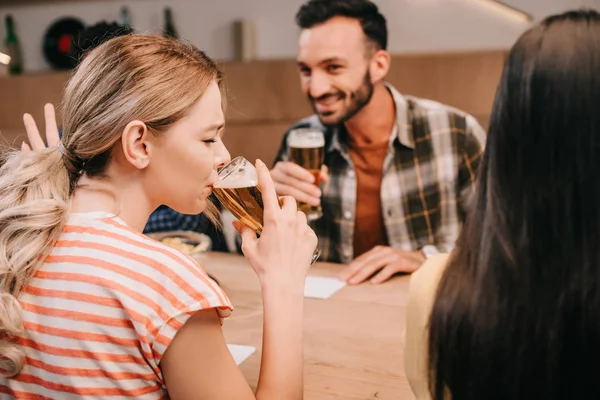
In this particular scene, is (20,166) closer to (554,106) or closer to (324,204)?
(554,106)

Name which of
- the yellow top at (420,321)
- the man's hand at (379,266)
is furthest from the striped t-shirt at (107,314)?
the man's hand at (379,266)

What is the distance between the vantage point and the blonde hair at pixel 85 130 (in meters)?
0.96

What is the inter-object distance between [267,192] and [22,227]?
0.40 metres

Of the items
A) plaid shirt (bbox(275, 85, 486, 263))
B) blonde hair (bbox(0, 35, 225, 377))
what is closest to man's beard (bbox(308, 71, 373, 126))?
plaid shirt (bbox(275, 85, 486, 263))

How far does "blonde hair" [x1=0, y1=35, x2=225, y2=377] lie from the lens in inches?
37.6

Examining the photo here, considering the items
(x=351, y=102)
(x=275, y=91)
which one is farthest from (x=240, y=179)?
(x=275, y=91)

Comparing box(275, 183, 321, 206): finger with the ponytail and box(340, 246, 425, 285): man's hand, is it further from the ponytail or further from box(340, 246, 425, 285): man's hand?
the ponytail

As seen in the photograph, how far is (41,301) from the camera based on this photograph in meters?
0.95

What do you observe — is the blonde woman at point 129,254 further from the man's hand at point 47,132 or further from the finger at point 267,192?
the man's hand at point 47,132

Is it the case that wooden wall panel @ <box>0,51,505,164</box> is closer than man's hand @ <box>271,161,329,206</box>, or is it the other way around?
man's hand @ <box>271,161,329,206</box>

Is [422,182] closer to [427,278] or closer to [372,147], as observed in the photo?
[372,147]

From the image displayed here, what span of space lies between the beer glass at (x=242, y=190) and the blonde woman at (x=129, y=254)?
36 millimetres

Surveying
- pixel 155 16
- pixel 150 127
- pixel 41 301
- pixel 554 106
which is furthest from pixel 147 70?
pixel 155 16

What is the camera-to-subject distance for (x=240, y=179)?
122 cm
